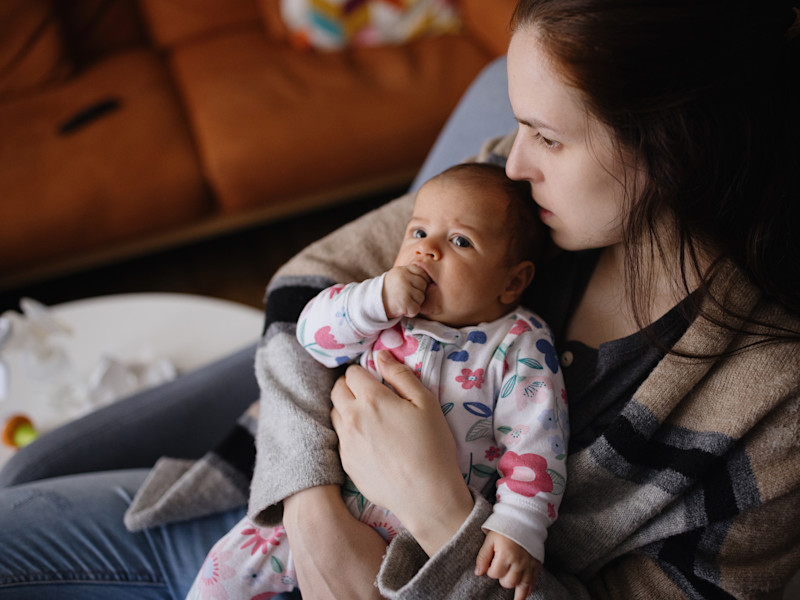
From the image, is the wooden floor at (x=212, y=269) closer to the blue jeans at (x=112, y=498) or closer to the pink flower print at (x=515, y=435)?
the blue jeans at (x=112, y=498)

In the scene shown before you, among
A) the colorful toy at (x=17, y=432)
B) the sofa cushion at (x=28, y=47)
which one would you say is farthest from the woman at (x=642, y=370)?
the sofa cushion at (x=28, y=47)

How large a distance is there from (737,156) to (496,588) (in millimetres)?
582

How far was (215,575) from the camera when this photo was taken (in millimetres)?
896

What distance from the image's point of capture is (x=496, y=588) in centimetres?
79

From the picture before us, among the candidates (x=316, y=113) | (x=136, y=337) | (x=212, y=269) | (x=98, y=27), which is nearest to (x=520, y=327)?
(x=136, y=337)

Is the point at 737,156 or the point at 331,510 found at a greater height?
the point at 737,156

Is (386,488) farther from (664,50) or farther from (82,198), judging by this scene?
(82,198)

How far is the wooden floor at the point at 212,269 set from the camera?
8.25 ft

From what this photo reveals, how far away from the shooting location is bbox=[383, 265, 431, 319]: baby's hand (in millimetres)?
872

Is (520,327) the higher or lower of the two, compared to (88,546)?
higher

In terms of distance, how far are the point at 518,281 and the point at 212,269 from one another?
1864mm

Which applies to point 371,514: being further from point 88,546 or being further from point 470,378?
point 88,546

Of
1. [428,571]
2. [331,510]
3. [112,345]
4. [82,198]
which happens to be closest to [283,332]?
[331,510]

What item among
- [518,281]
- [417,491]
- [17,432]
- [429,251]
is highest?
[429,251]
